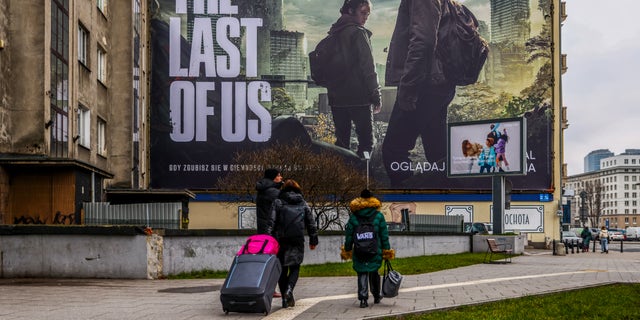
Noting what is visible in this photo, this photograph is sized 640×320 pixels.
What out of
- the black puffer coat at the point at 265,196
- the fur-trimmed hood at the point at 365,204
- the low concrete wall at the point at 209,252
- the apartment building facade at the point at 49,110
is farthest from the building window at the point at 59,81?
the fur-trimmed hood at the point at 365,204

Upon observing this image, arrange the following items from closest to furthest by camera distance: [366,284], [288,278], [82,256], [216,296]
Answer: [288,278] → [366,284] → [216,296] → [82,256]

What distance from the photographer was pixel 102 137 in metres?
33.7

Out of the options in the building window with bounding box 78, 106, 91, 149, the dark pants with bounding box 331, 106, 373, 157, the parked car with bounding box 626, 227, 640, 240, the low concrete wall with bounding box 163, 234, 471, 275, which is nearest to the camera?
the low concrete wall with bounding box 163, 234, 471, 275

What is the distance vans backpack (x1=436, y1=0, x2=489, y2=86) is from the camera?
56344 millimetres

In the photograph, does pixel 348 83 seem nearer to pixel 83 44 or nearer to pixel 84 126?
pixel 83 44

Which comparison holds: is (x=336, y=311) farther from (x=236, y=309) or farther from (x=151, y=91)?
(x=151, y=91)

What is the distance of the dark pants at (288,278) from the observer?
11547 millimetres

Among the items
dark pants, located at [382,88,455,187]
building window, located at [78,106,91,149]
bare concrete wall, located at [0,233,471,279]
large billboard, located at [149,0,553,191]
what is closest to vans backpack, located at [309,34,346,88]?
large billboard, located at [149,0,553,191]

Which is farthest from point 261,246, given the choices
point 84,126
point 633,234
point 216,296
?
point 633,234

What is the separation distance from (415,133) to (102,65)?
27379 mm

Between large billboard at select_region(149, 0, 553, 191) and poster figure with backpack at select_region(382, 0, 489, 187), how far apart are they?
25cm

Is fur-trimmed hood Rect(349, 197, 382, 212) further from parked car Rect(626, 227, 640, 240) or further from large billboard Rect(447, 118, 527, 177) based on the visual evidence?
parked car Rect(626, 227, 640, 240)

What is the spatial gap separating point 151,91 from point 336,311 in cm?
4557

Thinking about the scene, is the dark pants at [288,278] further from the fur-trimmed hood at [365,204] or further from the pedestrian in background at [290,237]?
the fur-trimmed hood at [365,204]
